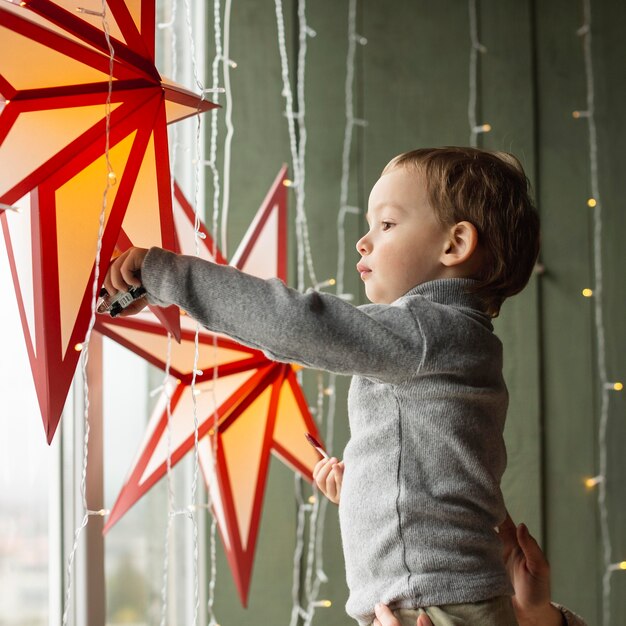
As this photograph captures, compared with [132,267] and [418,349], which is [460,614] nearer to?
[418,349]

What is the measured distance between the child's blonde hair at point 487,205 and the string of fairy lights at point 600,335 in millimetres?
971

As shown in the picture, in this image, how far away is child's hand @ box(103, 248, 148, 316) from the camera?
813mm

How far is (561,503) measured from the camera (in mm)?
1931

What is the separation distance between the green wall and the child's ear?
36.4 inches

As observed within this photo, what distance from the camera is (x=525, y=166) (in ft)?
6.42

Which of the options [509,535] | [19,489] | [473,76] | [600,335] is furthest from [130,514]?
[473,76]

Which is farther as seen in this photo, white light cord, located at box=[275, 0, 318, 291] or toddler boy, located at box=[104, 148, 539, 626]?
white light cord, located at box=[275, 0, 318, 291]

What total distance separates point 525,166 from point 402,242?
1058mm

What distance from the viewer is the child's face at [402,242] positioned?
100cm

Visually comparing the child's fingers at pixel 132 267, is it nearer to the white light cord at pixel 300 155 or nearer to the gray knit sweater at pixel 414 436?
the gray knit sweater at pixel 414 436

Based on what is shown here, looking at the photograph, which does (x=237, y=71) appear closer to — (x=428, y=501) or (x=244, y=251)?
(x=244, y=251)

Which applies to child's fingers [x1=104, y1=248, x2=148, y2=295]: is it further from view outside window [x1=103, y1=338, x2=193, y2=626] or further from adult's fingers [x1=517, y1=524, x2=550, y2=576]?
view outside window [x1=103, y1=338, x2=193, y2=626]

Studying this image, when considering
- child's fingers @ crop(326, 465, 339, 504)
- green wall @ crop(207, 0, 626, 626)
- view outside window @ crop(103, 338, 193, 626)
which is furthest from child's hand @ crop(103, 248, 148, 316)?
green wall @ crop(207, 0, 626, 626)

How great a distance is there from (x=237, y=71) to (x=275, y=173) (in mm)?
236
